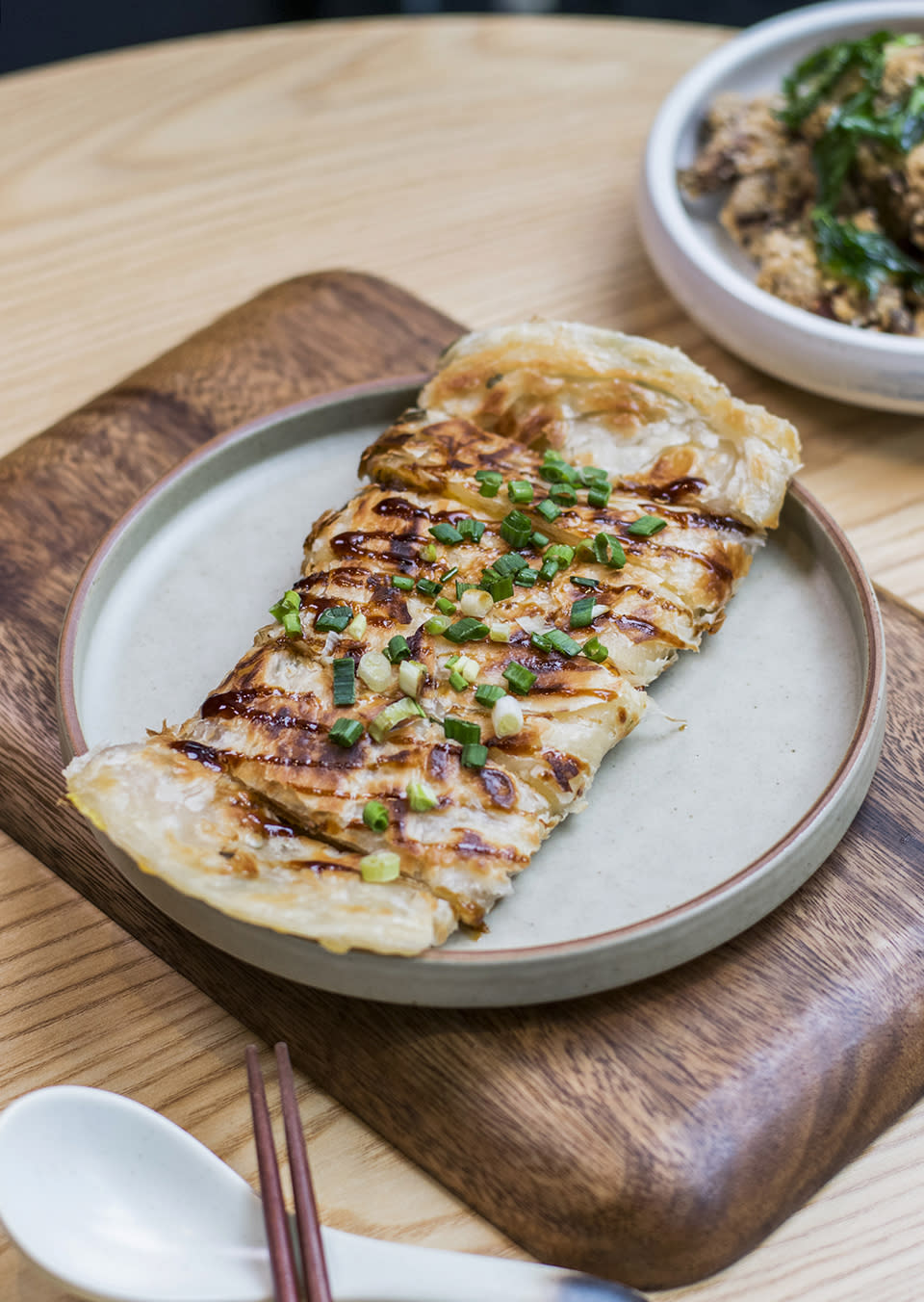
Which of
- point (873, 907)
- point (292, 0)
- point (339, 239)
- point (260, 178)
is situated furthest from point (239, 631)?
point (292, 0)

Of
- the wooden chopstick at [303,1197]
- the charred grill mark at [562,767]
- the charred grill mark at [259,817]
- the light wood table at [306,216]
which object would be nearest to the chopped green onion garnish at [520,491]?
the charred grill mark at [562,767]

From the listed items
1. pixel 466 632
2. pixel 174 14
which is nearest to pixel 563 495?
pixel 466 632

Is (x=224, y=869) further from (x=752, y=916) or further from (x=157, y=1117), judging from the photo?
(x=752, y=916)

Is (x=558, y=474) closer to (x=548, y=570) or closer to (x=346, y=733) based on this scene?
(x=548, y=570)

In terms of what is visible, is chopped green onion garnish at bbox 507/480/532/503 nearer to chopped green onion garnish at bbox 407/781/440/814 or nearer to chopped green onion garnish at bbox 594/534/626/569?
chopped green onion garnish at bbox 594/534/626/569

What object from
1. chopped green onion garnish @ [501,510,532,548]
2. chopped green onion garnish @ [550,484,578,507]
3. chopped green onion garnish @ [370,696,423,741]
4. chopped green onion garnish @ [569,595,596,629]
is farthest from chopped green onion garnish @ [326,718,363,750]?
chopped green onion garnish @ [550,484,578,507]
